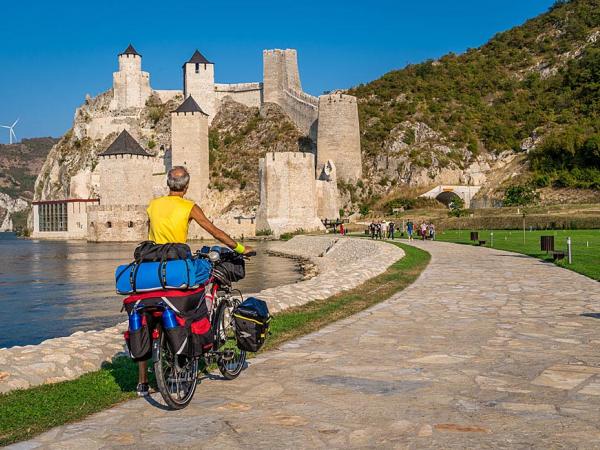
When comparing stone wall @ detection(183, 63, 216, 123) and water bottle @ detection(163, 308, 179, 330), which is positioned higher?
stone wall @ detection(183, 63, 216, 123)

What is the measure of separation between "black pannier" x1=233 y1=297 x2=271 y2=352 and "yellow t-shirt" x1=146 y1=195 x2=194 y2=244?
0.93m

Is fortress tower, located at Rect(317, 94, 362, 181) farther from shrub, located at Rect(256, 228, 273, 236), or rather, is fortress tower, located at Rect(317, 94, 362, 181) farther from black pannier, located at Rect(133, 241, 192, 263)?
black pannier, located at Rect(133, 241, 192, 263)

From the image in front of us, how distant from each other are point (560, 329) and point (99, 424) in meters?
5.06

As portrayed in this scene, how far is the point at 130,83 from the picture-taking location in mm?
78375

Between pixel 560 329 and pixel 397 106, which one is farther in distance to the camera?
pixel 397 106

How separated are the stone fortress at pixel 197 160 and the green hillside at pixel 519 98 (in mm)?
5980

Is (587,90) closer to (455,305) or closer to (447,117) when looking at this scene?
(447,117)

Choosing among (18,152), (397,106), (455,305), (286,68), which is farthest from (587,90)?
(18,152)

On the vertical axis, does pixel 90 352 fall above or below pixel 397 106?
below

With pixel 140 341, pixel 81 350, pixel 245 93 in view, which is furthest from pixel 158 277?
pixel 245 93

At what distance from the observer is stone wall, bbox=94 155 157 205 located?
2393 inches

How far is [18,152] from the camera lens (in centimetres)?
19900

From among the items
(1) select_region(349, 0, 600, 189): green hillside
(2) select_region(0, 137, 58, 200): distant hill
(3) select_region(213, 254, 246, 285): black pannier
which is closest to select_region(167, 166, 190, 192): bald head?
(3) select_region(213, 254, 246, 285): black pannier

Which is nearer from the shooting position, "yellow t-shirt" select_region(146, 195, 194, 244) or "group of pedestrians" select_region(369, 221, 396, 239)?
"yellow t-shirt" select_region(146, 195, 194, 244)
